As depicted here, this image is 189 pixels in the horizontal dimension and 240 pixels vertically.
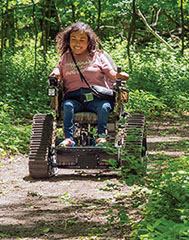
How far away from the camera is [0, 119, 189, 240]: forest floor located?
4.20 m

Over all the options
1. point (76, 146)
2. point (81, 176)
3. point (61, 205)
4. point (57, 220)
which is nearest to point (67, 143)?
point (76, 146)

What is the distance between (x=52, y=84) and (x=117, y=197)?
189 cm

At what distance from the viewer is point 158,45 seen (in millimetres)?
18250

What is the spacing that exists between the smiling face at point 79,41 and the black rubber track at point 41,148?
936mm

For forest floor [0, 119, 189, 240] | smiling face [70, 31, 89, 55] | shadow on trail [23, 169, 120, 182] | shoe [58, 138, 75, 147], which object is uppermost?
smiling face [70, 31, 89, 55]

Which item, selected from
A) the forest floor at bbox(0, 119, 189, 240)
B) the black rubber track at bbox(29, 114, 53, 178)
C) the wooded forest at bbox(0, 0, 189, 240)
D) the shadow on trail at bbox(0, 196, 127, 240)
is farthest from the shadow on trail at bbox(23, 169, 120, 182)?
the shadow on trail at bbox(0, 196, 127, 240)

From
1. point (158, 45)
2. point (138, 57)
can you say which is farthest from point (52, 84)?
point (158, 45)

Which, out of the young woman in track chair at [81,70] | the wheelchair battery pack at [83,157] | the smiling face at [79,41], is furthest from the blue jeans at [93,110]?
the smiling face at [79,41]

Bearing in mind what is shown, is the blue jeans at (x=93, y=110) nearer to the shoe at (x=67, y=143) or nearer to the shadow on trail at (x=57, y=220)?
the shoe at (x=67, y=143)

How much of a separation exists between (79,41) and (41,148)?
150 cm

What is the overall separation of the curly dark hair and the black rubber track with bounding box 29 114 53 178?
39.4 inches

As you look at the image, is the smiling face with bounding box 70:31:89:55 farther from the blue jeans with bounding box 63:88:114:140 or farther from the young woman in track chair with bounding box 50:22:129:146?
the blue jeans with bounding box 63:88:114:140

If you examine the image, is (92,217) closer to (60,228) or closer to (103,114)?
(60,228)

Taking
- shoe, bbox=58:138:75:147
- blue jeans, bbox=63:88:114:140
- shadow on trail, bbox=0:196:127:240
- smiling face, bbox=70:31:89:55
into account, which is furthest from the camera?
smiling face, bbox=70:31:89:55
